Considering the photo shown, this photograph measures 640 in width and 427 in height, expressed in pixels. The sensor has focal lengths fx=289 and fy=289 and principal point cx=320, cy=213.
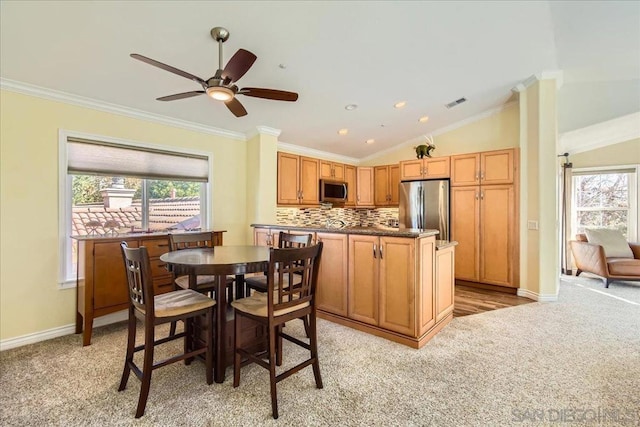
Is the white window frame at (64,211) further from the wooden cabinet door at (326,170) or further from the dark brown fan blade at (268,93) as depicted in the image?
the wooden cabinet door at (326,170)

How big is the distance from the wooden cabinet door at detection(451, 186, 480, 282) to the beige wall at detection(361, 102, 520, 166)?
90cm

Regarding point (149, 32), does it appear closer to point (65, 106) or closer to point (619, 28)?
point (65, 106)

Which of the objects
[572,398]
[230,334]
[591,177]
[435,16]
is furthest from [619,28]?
[230,334]

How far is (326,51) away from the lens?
2.83 m

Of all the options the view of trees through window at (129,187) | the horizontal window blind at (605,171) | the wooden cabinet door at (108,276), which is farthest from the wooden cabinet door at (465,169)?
the wooden cabinet door at (108,276)

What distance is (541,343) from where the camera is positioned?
8.65 ft

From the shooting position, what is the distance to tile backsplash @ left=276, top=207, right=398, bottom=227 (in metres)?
5.25

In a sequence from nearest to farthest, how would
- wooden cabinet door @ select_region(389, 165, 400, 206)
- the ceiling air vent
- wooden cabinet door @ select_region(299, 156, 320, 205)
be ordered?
the ceiling air vent → wooden cabinet door @ select_region(299, 156, 320, 205) → wooden cabinet door @ select_region(389, 165, 400, 206)

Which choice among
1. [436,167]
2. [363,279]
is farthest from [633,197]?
[363,279]

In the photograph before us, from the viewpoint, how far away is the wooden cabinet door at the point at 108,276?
275 cm

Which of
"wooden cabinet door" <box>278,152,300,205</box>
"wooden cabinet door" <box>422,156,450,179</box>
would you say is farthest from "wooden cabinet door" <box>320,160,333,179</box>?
"wooden cabinet door" <box>422,156,450,179</box>

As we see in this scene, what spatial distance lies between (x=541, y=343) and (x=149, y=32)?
14.1ft

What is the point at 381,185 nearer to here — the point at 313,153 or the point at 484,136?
the point at 313,153

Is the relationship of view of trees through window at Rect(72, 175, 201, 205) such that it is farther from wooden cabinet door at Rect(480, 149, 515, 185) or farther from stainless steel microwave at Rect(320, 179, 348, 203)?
wooden cabinet door at Rect(480, 149, 515, 185)
